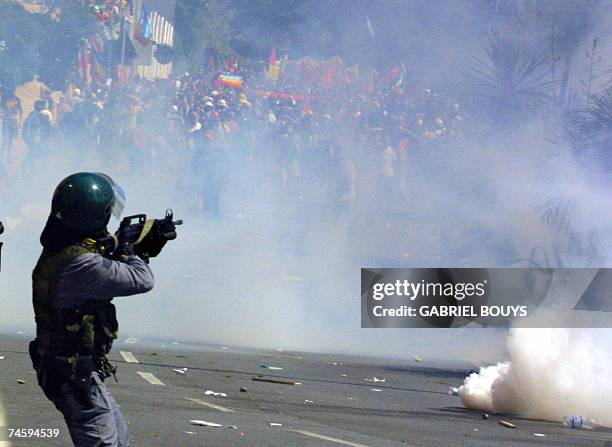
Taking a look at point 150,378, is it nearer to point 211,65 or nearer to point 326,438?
point 326,438

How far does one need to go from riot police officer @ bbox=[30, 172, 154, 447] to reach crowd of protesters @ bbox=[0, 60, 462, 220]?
1488 cm

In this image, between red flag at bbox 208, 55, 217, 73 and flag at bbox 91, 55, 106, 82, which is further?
flag at bbox 91, 55, 106, 82

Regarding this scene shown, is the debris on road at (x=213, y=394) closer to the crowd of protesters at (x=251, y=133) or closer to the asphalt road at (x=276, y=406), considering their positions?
the asphalt road at (x=276, y=406)

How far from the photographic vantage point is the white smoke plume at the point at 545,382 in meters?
10.4

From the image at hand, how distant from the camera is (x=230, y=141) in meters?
21.7

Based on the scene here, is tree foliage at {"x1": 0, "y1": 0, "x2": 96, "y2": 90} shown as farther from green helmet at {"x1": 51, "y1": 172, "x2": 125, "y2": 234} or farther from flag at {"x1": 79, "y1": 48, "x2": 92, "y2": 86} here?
green helmet at {"x1": 51, "y1": 172, "x2": 125, "y2": 234}

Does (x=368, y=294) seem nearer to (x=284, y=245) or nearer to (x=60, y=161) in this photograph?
(x=284, y=245)


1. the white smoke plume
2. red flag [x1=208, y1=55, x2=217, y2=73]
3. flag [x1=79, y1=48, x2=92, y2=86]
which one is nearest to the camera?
the white smoke plume

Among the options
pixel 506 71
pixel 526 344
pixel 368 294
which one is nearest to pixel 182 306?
pixel 368 294

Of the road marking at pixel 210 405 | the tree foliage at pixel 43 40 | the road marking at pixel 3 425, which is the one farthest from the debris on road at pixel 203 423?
the tree foliage at pixel 43 40

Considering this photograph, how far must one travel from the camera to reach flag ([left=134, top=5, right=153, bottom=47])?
71.4 feet

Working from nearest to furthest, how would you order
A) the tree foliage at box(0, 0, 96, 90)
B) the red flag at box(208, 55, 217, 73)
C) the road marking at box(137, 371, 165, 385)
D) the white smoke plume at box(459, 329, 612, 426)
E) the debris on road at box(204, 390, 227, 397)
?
1. the debris on road at box(204, 390, 227, 397)
2. the white smoke plume at box(459, 329, 612, 426)
3. the road marking at box(137, 371, 165, 385)
4. the red flag at box(208, 55, 217, 73)
5. the tree foliage at box(0, 0, 96, 90)

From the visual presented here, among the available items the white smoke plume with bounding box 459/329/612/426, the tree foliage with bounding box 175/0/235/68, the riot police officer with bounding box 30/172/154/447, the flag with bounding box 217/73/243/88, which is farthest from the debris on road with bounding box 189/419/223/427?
the flag with bounding box 217/73/243/88

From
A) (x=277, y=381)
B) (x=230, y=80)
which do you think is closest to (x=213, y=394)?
(x=277, y=381)
